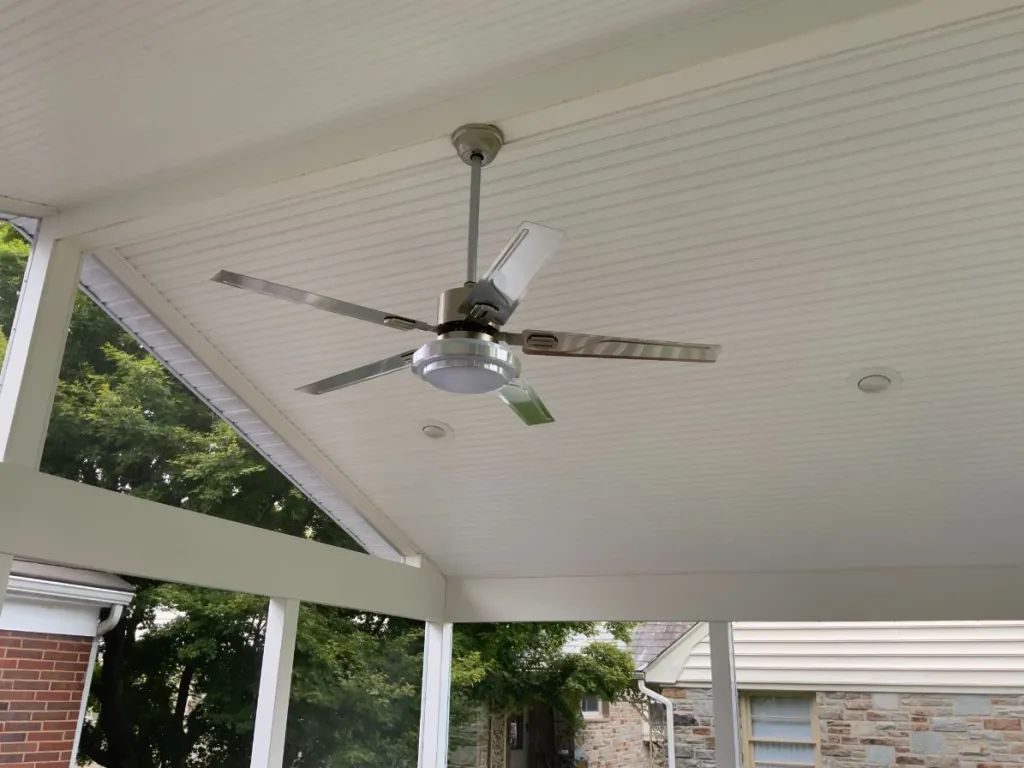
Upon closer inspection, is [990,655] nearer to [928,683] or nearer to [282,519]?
[928,683]

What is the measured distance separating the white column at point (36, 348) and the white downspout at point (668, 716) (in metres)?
3.67

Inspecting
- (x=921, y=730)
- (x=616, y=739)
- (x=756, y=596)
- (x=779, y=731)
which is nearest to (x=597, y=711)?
(x=616, y=739)

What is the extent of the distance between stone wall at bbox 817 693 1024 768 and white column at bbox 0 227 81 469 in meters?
4.14

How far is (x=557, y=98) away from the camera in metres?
2.37

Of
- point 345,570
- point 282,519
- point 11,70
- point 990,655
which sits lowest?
point 990,655

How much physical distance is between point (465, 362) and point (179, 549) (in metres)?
2.29

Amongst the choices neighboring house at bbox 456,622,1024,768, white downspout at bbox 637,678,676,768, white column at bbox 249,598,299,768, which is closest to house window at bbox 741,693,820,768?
neighboring house at bbox 456,622,1024,768

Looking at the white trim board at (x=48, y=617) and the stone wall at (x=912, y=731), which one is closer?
the white trim board at (x=48, y=617)

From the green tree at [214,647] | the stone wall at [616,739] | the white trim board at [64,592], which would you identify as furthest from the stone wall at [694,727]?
the white trim board at [64,592]

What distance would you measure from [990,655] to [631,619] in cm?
188

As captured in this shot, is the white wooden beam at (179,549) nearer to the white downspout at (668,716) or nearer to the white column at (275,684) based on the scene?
the white column at (275,684)

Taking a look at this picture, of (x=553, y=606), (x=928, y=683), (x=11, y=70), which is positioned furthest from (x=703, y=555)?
(x=11, y=70)

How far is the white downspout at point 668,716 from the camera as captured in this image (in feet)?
16.6

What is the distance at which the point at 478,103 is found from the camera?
96.7 inches
